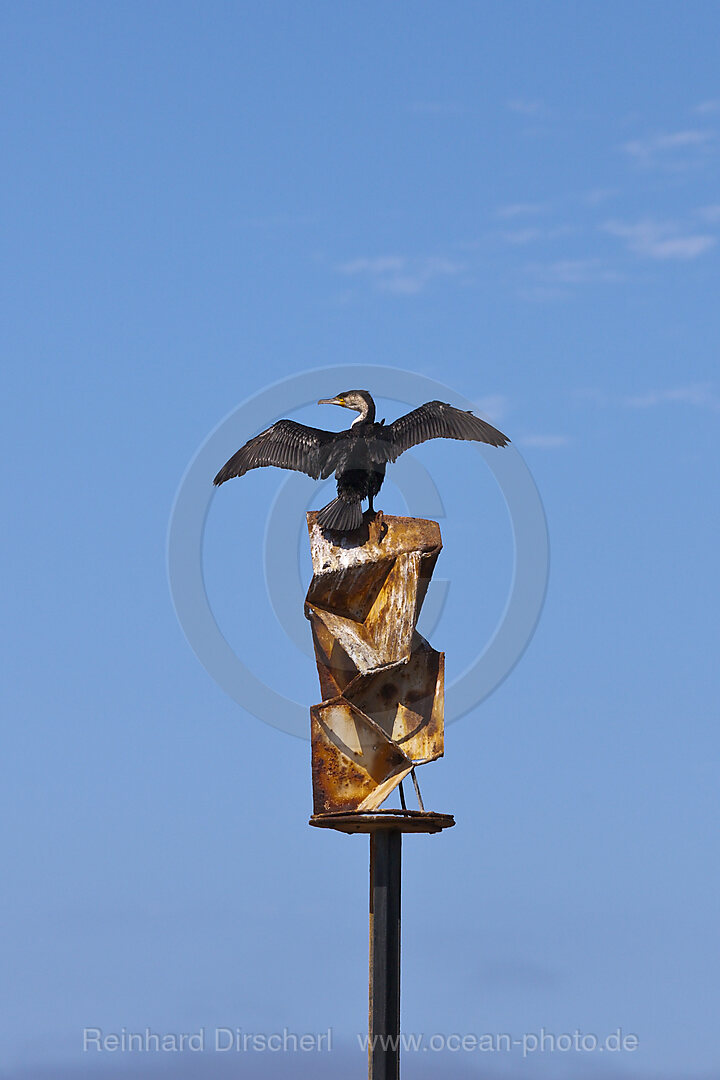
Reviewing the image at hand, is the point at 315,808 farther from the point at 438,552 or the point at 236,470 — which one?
the point at 236,470

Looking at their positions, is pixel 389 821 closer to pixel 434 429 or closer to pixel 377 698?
pixel 377 698

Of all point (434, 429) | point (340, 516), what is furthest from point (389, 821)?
point (434, 429)

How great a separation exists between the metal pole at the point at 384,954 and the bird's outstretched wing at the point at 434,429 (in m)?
4.62

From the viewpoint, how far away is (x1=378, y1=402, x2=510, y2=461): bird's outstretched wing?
2266cm

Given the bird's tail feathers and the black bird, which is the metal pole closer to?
the bird's tail feathers

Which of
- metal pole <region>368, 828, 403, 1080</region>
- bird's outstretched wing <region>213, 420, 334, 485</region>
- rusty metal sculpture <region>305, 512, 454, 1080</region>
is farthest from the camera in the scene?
bird's outstretched wing <region>213, 420, 334, 485</region>

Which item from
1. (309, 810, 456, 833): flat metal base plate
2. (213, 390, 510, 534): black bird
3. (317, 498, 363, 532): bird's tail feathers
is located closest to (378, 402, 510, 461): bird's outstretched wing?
(213, 390, 510, 534): black bird

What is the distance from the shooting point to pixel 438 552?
70.3ft

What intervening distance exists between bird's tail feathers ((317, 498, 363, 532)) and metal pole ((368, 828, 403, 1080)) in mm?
3417

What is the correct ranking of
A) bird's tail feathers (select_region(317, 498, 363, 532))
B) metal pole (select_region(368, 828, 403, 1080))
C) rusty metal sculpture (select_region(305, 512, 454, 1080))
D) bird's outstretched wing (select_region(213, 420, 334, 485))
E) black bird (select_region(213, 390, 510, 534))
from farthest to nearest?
1. bird's outstretched wing (select_region(213, 420, 334, 485))
2. black bird (select_region(213, 390, 510, 534))
3. bird's tail feathers (select_region(317, 498, 363, 532))
4. rusty metal sculpture (select_region(305, 512, 454, 1080))
5. metal pole (select_region(368, 828, 403, 1080))

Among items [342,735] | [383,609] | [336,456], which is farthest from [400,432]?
[342,735]

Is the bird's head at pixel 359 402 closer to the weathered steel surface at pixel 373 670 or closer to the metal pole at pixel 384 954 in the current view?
the weathered steel surface at pixel 373 670

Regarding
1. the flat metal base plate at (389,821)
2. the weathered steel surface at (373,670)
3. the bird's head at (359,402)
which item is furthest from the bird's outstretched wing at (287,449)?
the flat metal base plate at (389,821)

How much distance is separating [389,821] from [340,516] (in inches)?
140
